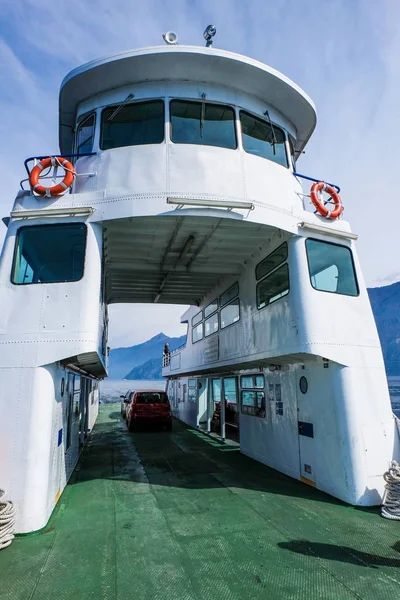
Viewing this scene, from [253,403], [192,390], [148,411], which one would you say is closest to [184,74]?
[253,403]

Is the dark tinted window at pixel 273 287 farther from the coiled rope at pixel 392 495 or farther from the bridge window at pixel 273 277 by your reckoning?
the coiled rope at pixel 392 495

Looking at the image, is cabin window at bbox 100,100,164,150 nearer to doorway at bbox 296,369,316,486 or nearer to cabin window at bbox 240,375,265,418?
doorway at bbox 296,369,316,486

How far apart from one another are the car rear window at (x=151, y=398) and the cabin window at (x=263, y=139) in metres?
11.0

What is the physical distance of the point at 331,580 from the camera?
343 centimetres

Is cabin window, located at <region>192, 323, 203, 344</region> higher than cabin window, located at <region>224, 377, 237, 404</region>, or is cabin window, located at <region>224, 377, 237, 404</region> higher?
cabin window, located at <region>192, 323, 203, 344</region>

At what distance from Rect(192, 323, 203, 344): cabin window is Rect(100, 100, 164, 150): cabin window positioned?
830cm

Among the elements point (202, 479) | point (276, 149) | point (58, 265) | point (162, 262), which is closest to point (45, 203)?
point (58, 265)

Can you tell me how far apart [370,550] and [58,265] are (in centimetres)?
584

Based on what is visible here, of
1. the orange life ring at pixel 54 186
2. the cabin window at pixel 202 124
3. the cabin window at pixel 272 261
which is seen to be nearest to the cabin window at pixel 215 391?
the cabin window at pixel 272 261

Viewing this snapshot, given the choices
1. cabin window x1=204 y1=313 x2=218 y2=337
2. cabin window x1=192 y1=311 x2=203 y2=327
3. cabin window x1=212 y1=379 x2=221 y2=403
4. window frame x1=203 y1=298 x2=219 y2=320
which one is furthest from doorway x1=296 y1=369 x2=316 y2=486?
cabin window x1=212 y1=379 x2=221 y2=403

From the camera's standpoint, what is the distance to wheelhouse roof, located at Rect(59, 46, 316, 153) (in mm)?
6641

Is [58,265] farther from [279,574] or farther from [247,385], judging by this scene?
[247,385]

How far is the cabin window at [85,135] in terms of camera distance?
729cm

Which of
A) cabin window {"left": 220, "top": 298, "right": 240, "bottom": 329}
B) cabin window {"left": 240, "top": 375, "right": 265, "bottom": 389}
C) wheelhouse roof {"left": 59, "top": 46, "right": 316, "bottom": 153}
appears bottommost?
cabin window {"left": 240, "top": 375, "right": 265, "bottom": 389}
